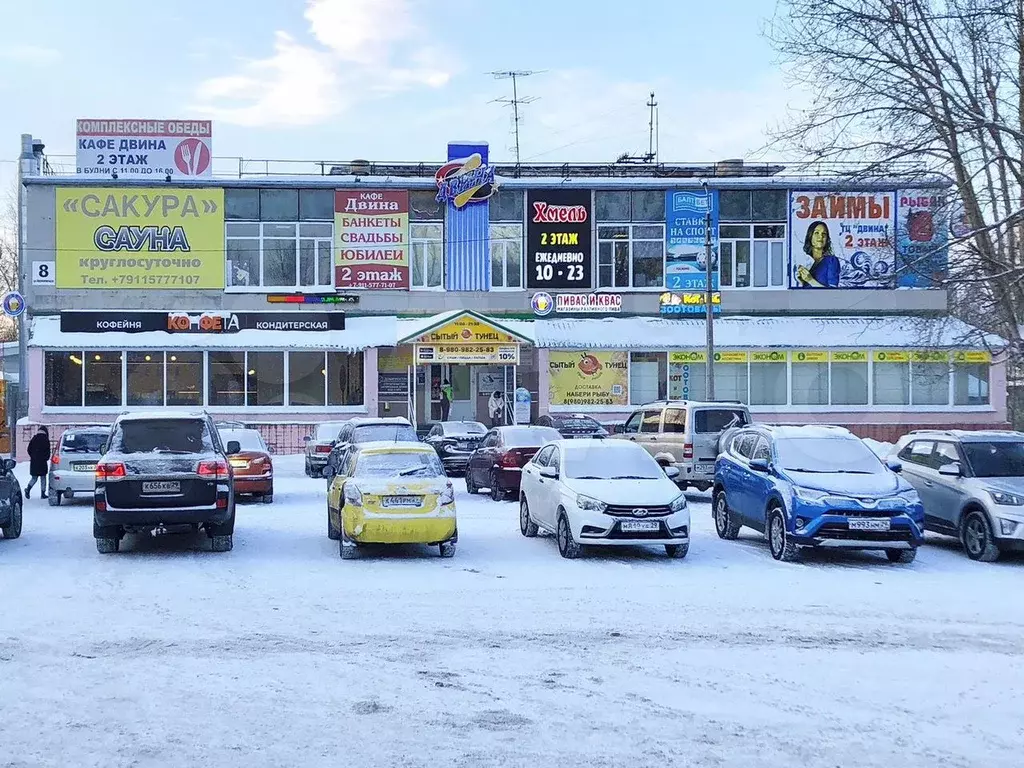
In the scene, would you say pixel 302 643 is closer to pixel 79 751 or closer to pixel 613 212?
pixel 79 751

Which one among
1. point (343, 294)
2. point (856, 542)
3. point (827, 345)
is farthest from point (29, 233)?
point (856, 542)

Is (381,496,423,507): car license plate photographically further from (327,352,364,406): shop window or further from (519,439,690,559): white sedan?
(327,352,364,406): shop window

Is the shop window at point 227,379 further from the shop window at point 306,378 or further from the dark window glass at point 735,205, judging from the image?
the dark window glass at point 735,205

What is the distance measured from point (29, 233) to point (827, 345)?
26.9 m

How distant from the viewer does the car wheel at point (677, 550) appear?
1548cm

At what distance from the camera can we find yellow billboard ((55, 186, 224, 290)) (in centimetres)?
3931

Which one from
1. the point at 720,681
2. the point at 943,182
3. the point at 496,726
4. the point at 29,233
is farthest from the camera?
the point at 29,233

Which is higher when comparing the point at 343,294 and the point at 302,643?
the point at 343,294

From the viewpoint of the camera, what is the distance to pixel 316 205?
40.6 meters

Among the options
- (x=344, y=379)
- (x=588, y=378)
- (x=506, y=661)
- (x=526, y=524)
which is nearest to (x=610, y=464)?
(x=526, y=524)

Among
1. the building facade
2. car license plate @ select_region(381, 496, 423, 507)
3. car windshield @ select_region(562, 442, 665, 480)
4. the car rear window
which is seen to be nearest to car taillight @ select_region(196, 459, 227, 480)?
car license plate @ select_region(381, 496, 423, 507)

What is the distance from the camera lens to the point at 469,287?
40906mm

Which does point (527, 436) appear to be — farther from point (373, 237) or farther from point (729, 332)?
point (729, 332)

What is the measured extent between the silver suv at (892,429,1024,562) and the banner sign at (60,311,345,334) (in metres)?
25.2
